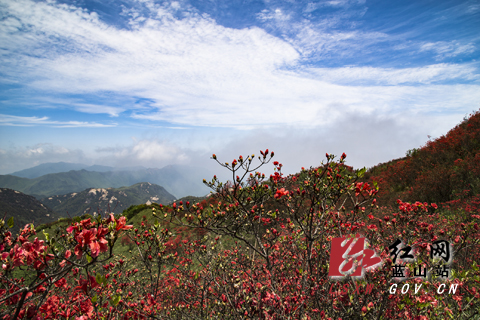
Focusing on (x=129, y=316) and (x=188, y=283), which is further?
(x=188, y=283)

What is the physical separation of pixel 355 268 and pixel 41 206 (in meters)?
187

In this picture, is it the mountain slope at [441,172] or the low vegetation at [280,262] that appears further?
the mountain slope at [441,172]

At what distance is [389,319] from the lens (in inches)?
143

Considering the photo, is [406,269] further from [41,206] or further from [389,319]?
[41,206]

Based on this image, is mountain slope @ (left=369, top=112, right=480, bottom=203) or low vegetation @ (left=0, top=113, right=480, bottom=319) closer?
low vegetation @ (left=0, top=113, right=480, bottom=319)

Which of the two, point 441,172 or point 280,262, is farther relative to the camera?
point 441,172

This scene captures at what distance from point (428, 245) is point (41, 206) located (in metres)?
187

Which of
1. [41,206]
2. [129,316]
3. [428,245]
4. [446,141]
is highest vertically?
[446,141]

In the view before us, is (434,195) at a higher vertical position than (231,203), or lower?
lower

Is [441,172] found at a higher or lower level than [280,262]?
higher

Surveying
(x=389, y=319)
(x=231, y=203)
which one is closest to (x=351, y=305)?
(x=389, y=319)

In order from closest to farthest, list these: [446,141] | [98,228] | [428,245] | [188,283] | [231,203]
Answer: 1. [98,228]
2. [428,245]
3. [231,203]
4. [188,283]
5. [446,141]

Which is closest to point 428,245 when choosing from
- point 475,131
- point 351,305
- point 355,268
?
point 355,268

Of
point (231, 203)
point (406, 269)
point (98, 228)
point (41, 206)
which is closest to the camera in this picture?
point (98, 228)
